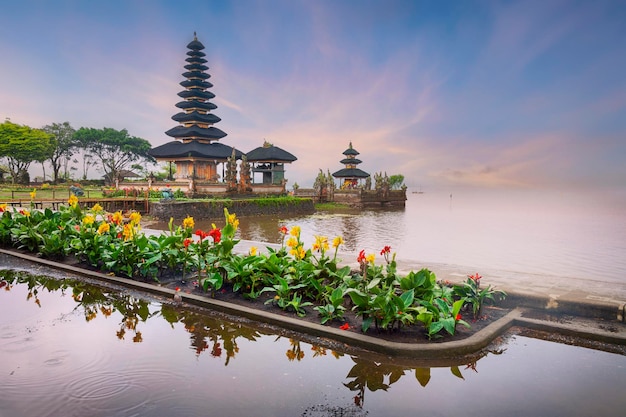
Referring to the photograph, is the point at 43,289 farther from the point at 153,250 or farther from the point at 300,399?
the point at 300,399

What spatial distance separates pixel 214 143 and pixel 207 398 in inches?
1865

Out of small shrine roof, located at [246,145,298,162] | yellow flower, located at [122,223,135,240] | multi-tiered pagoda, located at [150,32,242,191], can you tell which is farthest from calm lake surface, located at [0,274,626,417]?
small shrine roof, located at [246,145,298,162]

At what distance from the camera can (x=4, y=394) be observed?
4035 mm

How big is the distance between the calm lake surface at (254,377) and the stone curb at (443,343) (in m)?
0.19

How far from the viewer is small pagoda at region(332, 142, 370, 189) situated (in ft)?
212

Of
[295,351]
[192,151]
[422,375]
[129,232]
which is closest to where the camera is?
[422,375]

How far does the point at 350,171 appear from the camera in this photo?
65.6 meters

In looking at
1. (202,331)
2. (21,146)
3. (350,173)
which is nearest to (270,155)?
(350,173)

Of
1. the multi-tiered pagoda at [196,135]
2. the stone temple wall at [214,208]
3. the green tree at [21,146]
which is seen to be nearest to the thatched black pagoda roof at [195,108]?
the multi-tiered pagoda at [196,135]

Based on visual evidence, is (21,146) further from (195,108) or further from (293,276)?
(293,276)

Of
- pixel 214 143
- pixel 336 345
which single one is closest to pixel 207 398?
pixel 336 345

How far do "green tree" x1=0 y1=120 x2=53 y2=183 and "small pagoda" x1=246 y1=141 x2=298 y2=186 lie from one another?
26.5 m

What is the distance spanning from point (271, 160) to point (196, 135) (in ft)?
30.5

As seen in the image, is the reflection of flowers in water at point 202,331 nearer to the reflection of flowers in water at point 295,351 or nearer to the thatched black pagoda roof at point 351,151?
the reflection of flowers in water at point 295,351
